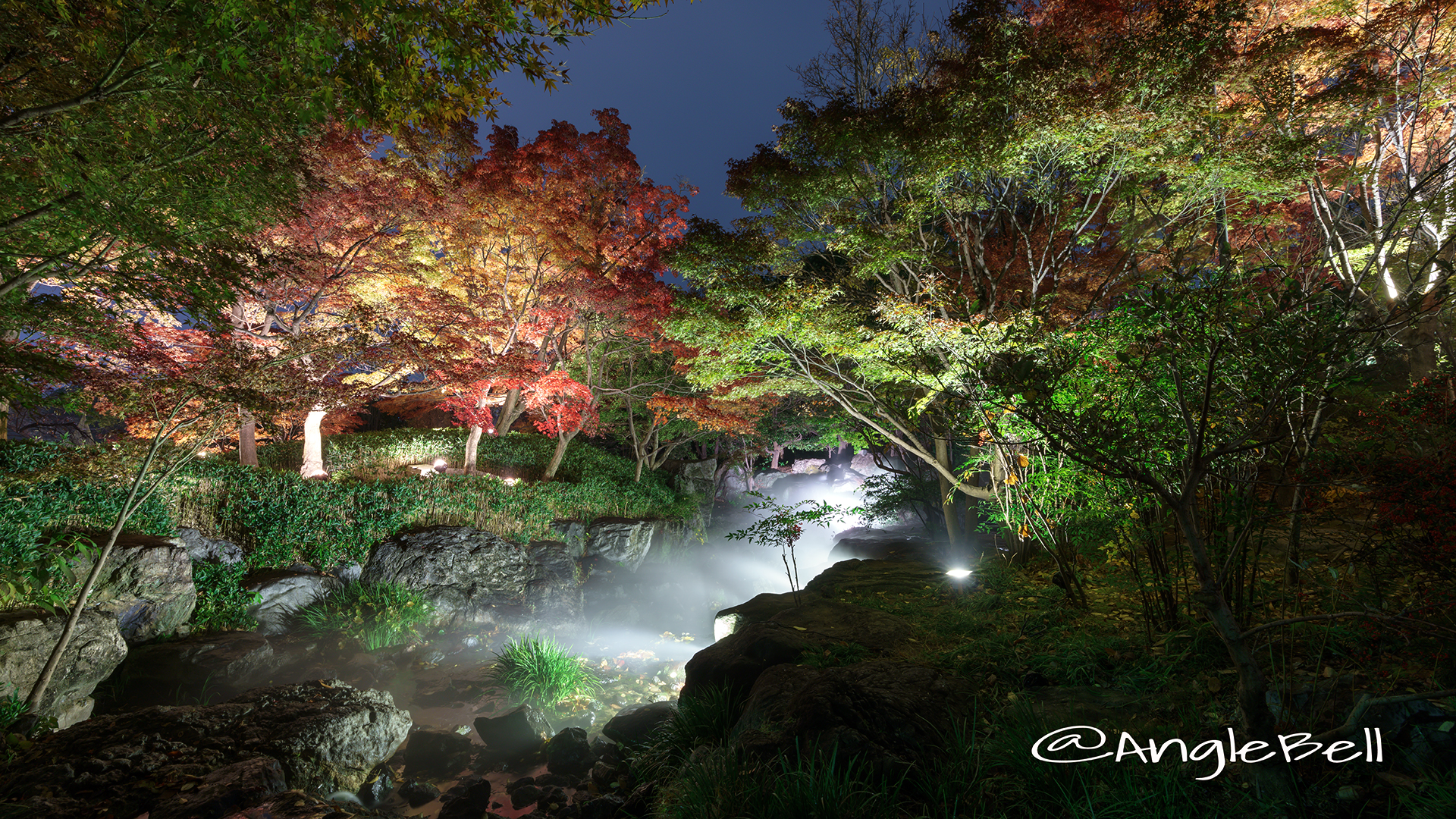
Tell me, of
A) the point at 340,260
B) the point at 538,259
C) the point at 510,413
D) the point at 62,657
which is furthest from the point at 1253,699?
the point at 510,413

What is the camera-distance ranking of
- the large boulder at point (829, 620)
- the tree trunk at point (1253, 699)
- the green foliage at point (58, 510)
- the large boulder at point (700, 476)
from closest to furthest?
the tree trunk at point (1253, 699), the large boulder at point (829, 620), the green foliage at point (58, 510), the large boulder at point (700, 476)

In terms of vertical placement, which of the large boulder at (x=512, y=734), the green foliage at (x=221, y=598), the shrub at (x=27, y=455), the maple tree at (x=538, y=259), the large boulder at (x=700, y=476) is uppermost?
the maple tree at (x=538, y=259)

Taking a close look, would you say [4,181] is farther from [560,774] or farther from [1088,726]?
[1088,726]

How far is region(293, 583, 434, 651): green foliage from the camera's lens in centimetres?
736

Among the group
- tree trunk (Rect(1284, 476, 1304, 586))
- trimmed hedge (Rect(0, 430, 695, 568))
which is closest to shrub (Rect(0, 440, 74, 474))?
A: trimmed hedge (Rect(0, 430, 695, 568))

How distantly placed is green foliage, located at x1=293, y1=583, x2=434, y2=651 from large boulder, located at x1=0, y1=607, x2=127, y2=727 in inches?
89.1

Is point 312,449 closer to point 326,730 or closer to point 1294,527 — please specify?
point 326,730

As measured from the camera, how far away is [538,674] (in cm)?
684

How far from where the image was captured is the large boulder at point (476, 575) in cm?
855

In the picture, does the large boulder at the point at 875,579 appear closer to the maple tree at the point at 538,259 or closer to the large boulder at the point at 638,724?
the large boulder at the point at 638,724

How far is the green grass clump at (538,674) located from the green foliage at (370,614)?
184 cm

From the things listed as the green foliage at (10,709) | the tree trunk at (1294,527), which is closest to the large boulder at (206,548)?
the green foliage at (10,709)

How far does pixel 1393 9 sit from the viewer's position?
5176 millimetres

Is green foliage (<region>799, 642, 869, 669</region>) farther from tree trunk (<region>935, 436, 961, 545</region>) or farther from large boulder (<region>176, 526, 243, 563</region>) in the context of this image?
large boulder (<region>176, 526, 243, 563</region>)
